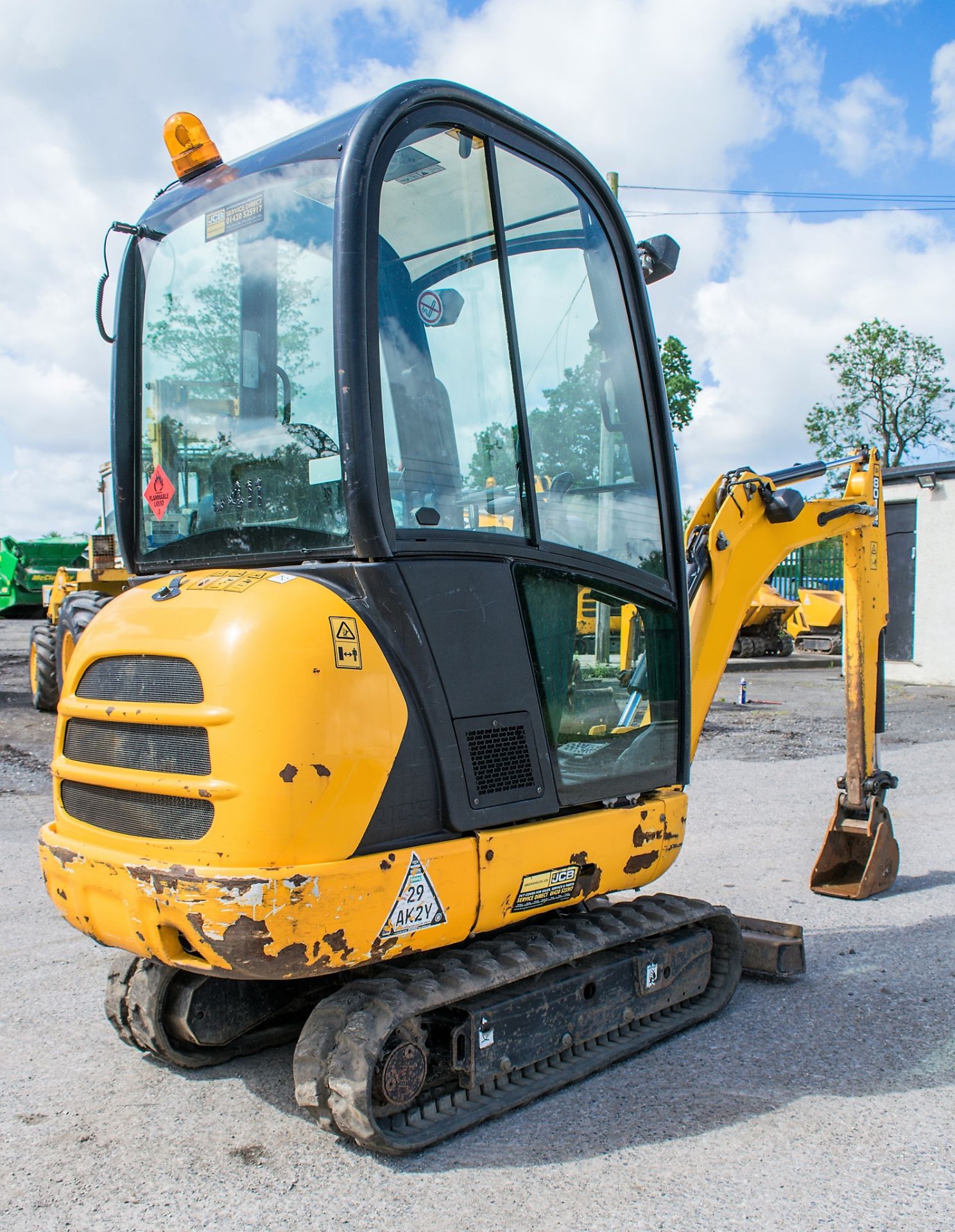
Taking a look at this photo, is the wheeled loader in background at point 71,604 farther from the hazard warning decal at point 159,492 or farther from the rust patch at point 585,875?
the rust patch at point 585,875

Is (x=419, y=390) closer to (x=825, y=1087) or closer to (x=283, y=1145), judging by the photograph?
(x=283, y=1145)

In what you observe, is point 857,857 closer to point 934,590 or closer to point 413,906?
point 413,906

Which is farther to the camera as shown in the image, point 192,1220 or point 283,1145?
point 283,1145

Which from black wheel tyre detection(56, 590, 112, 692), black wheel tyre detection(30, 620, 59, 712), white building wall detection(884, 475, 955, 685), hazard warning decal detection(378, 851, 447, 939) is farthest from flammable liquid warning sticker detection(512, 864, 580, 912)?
white building wall detection(884, 475, 955, 685)

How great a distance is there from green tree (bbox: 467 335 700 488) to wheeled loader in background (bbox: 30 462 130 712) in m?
8.37

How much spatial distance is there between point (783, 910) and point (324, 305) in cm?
387

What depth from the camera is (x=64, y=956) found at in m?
4.72

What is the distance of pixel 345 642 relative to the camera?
9.24 feet

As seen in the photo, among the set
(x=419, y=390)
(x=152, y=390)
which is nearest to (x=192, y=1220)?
(x=419, y=390)

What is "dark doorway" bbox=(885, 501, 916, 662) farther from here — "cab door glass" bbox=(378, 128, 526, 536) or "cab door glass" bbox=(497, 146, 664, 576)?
"cab door glass" bbox=(378, 128, 526, 536)

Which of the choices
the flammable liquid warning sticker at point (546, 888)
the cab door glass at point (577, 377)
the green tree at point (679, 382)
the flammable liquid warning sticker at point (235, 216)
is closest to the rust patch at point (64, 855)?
the flammable liquid warning sticker at point (546, 888)

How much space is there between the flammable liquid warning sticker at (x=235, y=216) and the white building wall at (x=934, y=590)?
55.5 feet

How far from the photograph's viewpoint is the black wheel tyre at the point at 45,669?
41.1 feet

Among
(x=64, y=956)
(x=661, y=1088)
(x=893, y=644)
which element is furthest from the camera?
(x=893, y=644)
